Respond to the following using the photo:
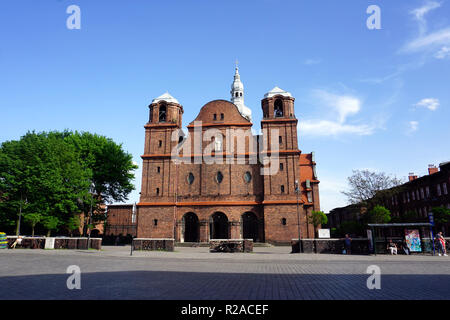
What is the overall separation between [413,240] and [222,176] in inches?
821

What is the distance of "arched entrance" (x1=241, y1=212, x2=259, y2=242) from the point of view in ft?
112

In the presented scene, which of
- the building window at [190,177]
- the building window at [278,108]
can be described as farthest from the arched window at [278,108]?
the building window at [190,177]

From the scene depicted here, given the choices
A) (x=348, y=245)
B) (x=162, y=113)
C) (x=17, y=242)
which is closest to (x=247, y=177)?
(x=162, y=113)

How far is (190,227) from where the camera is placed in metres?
35.8

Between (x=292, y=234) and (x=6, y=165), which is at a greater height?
(x=6, y=165)

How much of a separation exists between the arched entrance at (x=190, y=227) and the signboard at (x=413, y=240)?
22304 mm

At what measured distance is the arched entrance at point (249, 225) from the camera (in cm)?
3419

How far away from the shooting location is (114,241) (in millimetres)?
39000

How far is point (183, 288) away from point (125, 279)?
103 inches

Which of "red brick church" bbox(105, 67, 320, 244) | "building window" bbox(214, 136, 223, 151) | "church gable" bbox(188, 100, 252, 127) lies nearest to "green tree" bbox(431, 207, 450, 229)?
"red brick church" bbox(105, 67, 320, 244)

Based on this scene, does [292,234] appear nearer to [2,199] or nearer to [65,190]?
[65,190]

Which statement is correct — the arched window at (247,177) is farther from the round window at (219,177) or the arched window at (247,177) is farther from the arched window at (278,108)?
the arched window at (278,108)

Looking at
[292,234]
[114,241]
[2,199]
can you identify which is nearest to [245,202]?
[292,234]
